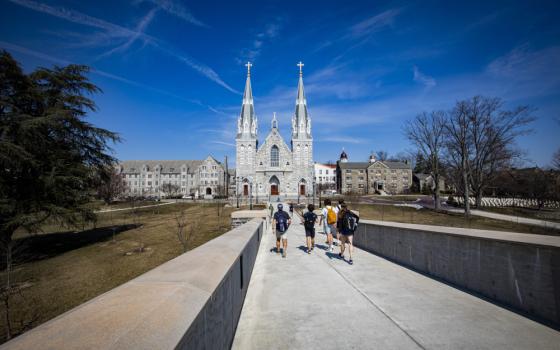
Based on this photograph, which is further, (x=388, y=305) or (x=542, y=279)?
(x=388, y=305)

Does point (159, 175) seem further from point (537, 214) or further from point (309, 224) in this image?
point (537, 214)

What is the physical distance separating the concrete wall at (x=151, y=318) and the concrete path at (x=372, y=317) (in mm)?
1217

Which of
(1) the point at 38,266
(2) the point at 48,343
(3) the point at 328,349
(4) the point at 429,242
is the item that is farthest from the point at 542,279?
(1) the point at 38,266

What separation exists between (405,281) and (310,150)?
47674 millimetres

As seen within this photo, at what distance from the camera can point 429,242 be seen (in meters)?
6.30

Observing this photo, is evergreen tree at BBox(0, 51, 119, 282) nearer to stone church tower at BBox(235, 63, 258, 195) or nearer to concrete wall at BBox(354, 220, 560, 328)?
concrete wall at BBox(354, 220, 560, 328)

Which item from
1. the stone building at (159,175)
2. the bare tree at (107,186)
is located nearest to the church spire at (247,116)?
the bare tree at (107,186)

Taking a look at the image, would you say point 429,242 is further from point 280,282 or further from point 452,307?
point 280,282

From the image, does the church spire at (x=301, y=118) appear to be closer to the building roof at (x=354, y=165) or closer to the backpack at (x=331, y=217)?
the building roof at (x=354, y=165)

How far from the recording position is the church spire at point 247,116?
52.9 meters

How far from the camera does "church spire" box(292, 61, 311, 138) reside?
53200mm

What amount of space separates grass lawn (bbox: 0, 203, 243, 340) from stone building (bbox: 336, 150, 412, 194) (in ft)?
235

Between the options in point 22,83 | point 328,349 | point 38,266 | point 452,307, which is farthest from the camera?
point 22,83

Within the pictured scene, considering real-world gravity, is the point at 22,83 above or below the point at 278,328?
above
